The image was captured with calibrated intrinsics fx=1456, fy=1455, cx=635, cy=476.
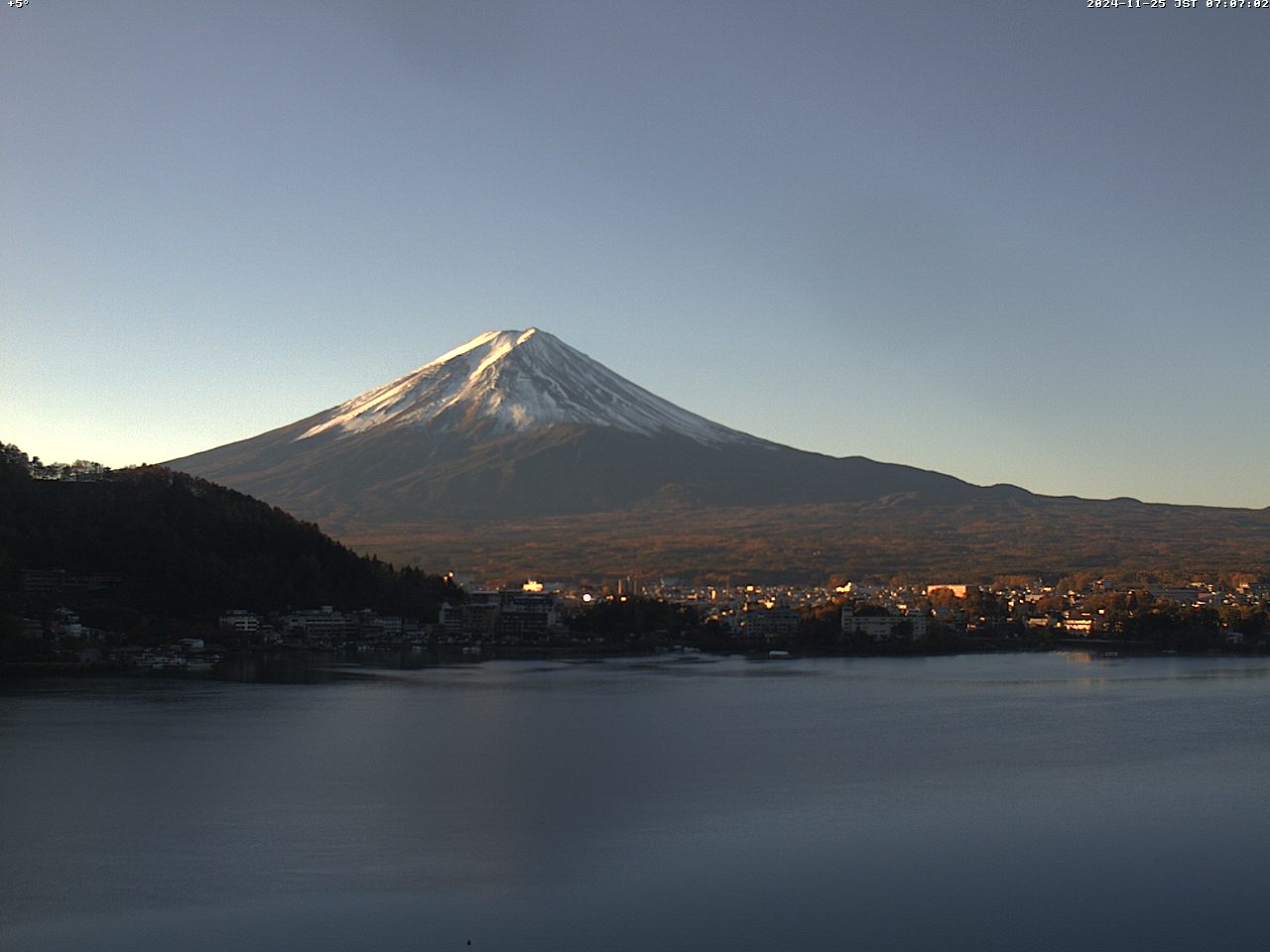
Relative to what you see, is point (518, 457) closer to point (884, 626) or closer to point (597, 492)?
point (597, 492)

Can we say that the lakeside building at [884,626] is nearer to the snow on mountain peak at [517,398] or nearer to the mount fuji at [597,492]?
the mount fuji at [597,492]

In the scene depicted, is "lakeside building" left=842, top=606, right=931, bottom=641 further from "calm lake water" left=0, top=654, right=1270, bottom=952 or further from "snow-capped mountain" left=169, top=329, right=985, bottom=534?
"snow-capped mountain" left=169, top=329, right=985, bottom=534

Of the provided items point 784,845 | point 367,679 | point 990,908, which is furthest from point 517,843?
point 367,679

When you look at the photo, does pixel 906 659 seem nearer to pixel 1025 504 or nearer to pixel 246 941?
pixel 246 941

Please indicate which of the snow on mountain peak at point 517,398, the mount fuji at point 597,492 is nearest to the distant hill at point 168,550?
the mount fuji at point 597,492

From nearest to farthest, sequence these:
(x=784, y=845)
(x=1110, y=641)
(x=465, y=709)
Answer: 1. (x=784, y=845)
2. (x=465, y=709)
3. (x=1110, y=641)

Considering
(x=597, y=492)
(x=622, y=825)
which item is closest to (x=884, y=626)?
(x=622, y=825)
